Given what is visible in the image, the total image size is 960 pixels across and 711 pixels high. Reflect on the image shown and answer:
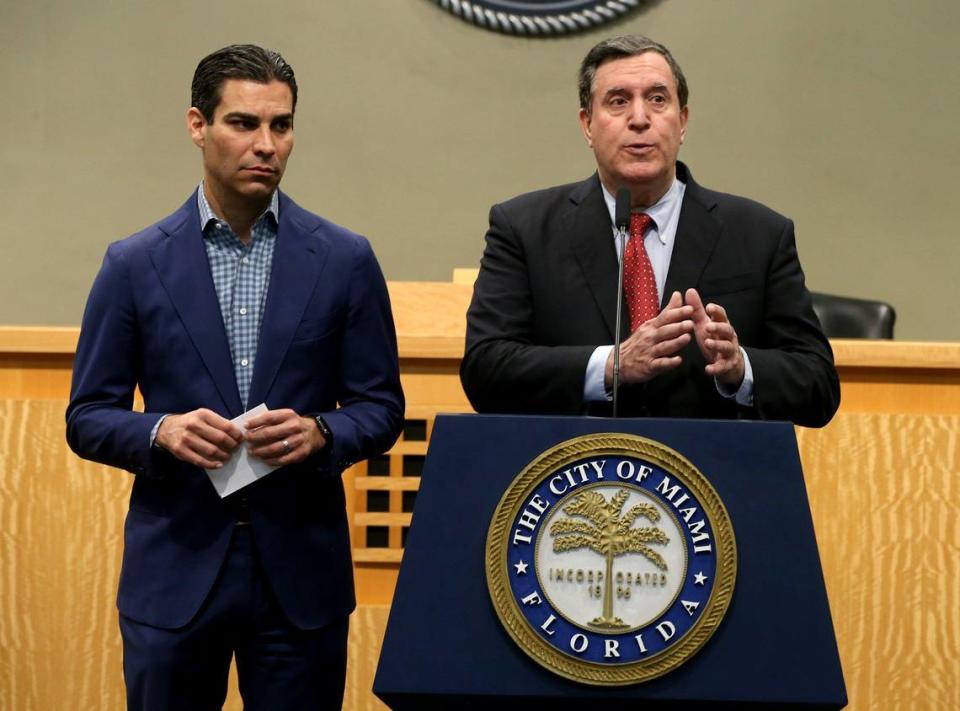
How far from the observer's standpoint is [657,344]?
182cm

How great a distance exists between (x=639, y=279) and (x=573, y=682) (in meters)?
0.67

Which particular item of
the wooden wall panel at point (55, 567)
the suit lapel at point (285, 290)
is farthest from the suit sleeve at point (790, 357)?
the wooden wall panel at point (55, 567)

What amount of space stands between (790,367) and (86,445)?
99 cm

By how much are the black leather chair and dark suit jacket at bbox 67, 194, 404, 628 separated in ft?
6.98

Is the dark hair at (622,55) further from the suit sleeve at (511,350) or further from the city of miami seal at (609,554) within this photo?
the city of miami seal at (609,554)

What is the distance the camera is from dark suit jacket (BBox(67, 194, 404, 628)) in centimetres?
190

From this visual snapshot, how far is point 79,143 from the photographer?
4523 millimetres

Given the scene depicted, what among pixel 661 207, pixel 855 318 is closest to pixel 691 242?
pixel 661 207

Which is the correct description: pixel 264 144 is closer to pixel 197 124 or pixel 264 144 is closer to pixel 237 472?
pixel 197 124

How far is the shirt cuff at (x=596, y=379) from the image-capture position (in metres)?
1.93

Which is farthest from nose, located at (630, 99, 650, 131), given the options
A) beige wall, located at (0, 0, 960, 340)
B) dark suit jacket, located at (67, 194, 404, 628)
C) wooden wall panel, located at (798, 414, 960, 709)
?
beige wall, located at (0, 0, 960, 340)

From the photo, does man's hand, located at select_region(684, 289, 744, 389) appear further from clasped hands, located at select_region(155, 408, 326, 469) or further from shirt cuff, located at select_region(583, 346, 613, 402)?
clasped hands, located at select_region(155, 408, 326, 469)

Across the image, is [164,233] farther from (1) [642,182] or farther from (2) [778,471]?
(2) [778,471]

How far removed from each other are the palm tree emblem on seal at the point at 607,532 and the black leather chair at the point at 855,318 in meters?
2.29
